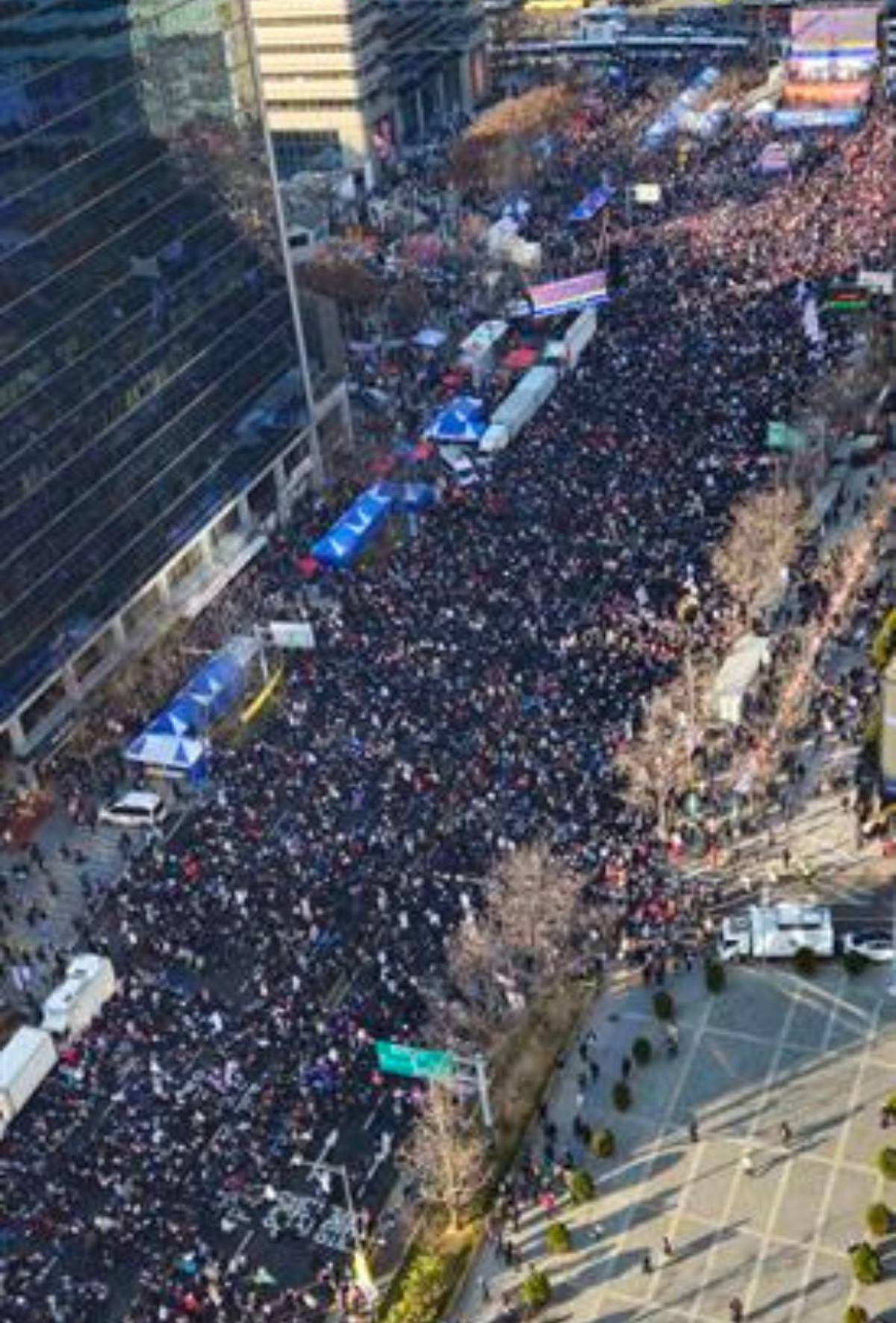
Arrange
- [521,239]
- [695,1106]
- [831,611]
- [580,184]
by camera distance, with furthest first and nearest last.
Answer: [580,184] → [521,239] → [831,611] → [695,1106]

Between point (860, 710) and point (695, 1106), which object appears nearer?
point (695, 1106)

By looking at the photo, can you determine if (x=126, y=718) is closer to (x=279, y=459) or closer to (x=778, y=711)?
(x=279, y=459)

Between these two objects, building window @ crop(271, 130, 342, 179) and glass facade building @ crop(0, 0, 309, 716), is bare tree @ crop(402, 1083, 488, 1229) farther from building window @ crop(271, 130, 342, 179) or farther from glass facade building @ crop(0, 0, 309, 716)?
building window @ crop(271, 130, 342, 179)

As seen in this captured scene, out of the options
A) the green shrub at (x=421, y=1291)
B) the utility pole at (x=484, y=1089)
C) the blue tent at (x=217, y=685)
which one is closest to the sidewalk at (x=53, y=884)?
the blue tent at (x=217, y=685)

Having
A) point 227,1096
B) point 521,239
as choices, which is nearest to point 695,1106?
point 227,1096

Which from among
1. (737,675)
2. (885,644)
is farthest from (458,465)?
(885,644)

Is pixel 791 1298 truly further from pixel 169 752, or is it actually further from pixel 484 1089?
pixel 169 752
